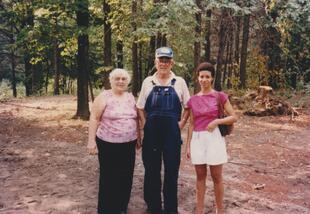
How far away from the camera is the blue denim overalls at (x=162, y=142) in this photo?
509cm

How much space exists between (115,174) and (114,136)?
0.55m

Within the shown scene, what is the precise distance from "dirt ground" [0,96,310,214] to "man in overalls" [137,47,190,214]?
539mm

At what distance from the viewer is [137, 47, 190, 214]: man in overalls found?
16.7ft

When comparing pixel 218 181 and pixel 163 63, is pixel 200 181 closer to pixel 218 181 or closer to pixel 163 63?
pixel 218 181

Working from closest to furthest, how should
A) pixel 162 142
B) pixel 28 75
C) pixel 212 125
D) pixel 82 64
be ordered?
pixel 212 125 → pixel 162 142 → pixel 82 64 → pixel 28 75

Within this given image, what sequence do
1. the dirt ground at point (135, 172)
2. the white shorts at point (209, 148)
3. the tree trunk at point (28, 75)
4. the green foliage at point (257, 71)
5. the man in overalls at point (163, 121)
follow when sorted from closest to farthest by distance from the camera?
the white shorts at point (209, 148) < the man in overalls at point (163, 121) < the dirt ground at point (135, 172) < the green foliage at point (257, 71) < the tree trunk at point (28, 75)

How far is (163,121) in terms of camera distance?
5125 millimetres

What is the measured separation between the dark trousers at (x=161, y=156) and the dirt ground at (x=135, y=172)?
1.36 feet

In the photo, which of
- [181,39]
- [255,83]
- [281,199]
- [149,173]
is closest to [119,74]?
[149,173]

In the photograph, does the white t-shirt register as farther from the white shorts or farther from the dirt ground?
the dirt ground

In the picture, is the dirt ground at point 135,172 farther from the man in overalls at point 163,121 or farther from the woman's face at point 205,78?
the woman's face at point 205,78

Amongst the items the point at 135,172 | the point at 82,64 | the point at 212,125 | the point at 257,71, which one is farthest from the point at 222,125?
the point at 257,71

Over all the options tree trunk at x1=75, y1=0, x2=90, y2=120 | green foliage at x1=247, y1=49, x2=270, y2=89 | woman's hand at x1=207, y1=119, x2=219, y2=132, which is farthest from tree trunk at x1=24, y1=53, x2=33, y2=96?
woman's hand at x1=207, y1=119, x2=219, y2=132

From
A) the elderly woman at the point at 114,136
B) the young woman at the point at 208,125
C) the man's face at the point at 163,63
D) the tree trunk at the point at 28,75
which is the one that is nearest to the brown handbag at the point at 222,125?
the young woman at the point at 208,125
